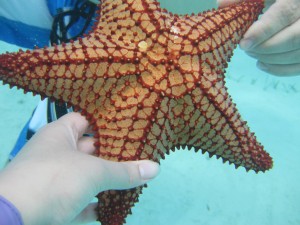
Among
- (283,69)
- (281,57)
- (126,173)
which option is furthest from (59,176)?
(283,69)

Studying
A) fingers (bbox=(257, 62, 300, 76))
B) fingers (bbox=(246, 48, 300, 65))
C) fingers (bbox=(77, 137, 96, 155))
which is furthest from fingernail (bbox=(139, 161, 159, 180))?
fingers (bbox=(257, 62, 300, 76))

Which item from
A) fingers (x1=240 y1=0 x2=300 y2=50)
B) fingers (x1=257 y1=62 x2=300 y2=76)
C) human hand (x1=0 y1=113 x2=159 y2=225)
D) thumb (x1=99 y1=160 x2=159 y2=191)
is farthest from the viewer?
fingers (x1=257 y1=62 x2=300 y2=76)

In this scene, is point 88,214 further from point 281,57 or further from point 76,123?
point 281,57

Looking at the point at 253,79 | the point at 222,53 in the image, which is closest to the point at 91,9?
the point at 222,53

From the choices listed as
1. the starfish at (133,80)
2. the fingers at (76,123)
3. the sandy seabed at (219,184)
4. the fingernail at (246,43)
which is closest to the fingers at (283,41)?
the fingernail at (246,43)

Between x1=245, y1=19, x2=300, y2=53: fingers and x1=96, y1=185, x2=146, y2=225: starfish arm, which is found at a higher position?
x1=245, y1=19, x2=300, y2=53: fingers

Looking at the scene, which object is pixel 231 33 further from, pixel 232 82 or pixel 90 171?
pixel 232 82

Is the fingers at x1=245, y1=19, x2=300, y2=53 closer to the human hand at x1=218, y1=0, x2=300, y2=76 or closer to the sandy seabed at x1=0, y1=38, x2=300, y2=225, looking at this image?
the human hand at x1=218, y1=0, x2=300, y2=76
